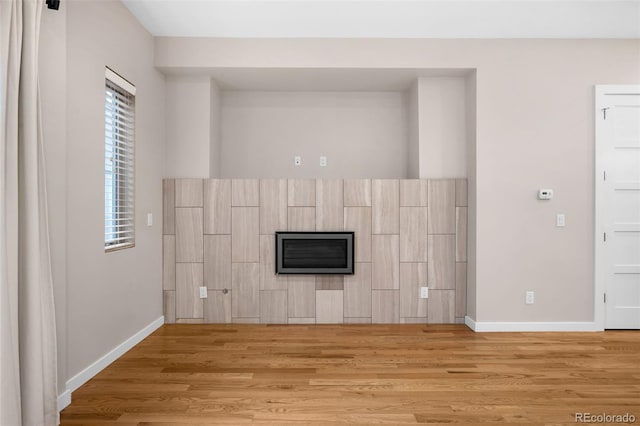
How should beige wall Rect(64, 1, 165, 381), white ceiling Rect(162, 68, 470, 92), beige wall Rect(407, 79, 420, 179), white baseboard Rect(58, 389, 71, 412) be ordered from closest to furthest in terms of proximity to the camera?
white baseboard Rect(58, 389, 71, 412) → beige wall Rect(64, 1, 165, 381) → white ceiling Rect(162, 68, 470, 92) → beige wall Rect(407, 79, 420, 179)

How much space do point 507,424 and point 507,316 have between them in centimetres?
206

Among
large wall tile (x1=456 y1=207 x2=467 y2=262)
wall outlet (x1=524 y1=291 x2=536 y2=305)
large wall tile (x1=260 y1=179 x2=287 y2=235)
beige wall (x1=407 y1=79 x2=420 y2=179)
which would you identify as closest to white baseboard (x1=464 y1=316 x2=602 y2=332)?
wall outlet (x1=524 y1=291 x2=536 y2=305)

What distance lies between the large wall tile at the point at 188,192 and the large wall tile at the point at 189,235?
0.06 meters

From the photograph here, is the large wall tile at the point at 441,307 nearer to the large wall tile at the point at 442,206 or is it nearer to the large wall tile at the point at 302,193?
the large wall tile at the point at 442,206

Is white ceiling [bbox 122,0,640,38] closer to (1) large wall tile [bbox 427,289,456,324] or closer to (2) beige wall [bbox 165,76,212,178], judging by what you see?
(2) beige wall [bbox 165,76,212,178]

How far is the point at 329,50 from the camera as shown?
4227mm

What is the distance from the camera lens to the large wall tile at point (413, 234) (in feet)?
14.8

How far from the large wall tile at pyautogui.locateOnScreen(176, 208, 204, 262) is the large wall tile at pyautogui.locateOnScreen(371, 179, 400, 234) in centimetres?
185

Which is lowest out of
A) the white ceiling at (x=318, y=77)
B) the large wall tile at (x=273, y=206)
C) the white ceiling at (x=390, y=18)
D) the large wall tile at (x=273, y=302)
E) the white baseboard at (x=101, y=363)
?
the white baseboard at (x=101, y=363)

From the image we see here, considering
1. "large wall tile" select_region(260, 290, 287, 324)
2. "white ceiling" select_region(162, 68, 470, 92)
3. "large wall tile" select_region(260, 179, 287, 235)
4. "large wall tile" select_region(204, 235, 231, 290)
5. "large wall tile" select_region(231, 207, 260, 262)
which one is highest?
"white ceiling" select_region(162, 68, 470, 92)

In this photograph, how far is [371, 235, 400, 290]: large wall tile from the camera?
14.8 ft

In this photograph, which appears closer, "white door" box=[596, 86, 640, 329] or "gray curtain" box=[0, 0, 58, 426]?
"gray curtain" box=[0, 0, 58, 426]

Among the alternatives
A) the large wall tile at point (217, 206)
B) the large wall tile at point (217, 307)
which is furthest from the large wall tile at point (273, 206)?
the large wall tile at point (217, 307)

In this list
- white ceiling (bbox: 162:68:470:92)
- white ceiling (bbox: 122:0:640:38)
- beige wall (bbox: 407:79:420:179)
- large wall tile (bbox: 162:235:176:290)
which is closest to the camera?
white ceiling (bbox: 122:0:640:38)
